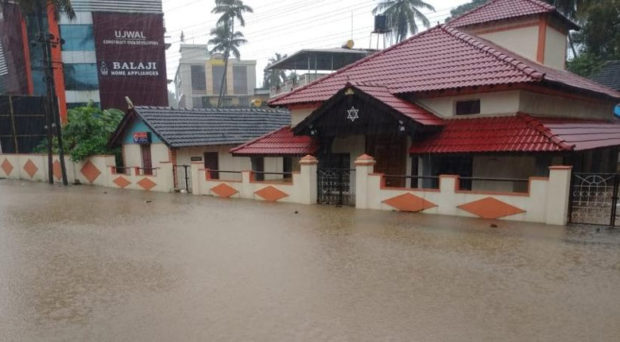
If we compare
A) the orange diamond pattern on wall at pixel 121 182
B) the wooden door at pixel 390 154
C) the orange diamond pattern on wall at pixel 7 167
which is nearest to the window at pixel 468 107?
the wooden door at pixel 390 154

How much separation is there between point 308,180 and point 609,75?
24.2 meters

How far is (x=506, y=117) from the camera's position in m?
11.6

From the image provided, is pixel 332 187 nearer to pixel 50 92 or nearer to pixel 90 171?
pixel 90 171

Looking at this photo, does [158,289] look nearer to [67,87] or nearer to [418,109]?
[418,109]

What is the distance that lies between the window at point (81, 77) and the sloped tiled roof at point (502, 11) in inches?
1045

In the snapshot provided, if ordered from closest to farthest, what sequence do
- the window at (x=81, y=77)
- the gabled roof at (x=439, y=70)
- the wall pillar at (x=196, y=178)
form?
the gabled roof at (x=439, y=70)
the wall pillar at (x=196, y=178)
the window at (x=81, y=77)

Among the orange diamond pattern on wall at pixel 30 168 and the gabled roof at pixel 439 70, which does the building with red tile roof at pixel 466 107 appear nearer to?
the gabled roof at pixel 439 70

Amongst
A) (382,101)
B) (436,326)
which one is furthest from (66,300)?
(382,101)

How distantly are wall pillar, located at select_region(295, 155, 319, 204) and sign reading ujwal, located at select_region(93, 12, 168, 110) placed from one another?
24.4 metres

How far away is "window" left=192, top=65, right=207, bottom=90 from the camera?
55344 mm

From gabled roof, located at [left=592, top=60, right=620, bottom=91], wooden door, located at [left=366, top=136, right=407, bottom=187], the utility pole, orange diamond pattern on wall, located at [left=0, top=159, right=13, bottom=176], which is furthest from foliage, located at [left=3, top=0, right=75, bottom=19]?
gabled roof, located at [left=592, top=60, right=620, bottom=91]

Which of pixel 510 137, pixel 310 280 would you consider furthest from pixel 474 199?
pixel 310 280

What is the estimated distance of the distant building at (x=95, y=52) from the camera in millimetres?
30281

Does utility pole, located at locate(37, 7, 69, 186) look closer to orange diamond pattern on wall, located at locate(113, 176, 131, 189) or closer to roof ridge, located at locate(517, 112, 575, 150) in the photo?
orange diamond pattern on wall, located at locate(113, 176, 131, 189)
